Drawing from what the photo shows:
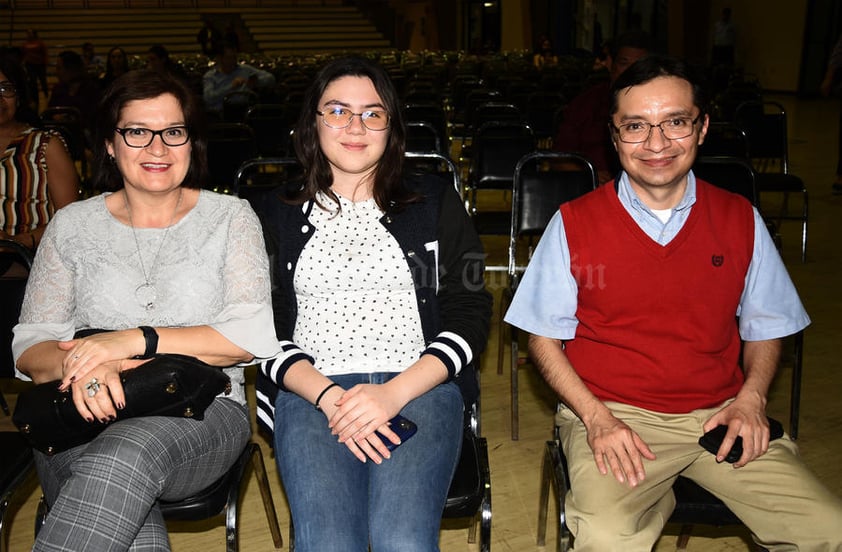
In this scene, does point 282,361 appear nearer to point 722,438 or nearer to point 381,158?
point 381,158

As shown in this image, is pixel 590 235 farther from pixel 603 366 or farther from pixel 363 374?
pixel 363 374

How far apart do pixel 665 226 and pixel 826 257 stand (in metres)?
4.10

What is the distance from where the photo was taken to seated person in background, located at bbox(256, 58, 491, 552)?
1889 mm

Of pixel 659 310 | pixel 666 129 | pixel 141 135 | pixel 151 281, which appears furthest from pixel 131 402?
pixel 666 129

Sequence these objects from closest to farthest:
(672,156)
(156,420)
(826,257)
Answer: (156,420)
(672,156)
(826,257)

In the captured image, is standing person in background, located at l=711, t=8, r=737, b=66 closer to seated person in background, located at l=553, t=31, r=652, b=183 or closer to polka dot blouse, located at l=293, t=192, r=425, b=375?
seated person in background, located at l=553, t=31, r=652, b=183

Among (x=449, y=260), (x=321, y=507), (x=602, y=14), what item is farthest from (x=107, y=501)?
(x=602, y=14)

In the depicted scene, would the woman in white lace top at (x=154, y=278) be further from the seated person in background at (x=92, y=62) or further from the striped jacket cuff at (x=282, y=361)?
the seated person in background at (x=92, y=62)

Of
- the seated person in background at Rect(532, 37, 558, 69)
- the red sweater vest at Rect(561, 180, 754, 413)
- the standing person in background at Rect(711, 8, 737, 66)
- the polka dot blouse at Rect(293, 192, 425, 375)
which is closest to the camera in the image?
the red sweater vest at Rect(561, 180, 754, 413)

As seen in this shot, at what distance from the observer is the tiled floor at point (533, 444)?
260 centimetres

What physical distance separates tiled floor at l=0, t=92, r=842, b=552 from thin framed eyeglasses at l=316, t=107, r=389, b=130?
1378 millimetres

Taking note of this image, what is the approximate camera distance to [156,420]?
1.85 m

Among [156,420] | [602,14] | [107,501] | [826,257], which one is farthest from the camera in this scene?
[602,14]

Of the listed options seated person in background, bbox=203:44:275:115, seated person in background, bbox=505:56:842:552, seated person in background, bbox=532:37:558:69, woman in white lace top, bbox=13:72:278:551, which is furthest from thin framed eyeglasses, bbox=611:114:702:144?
seated person in background, bbox=532:37:558:69
